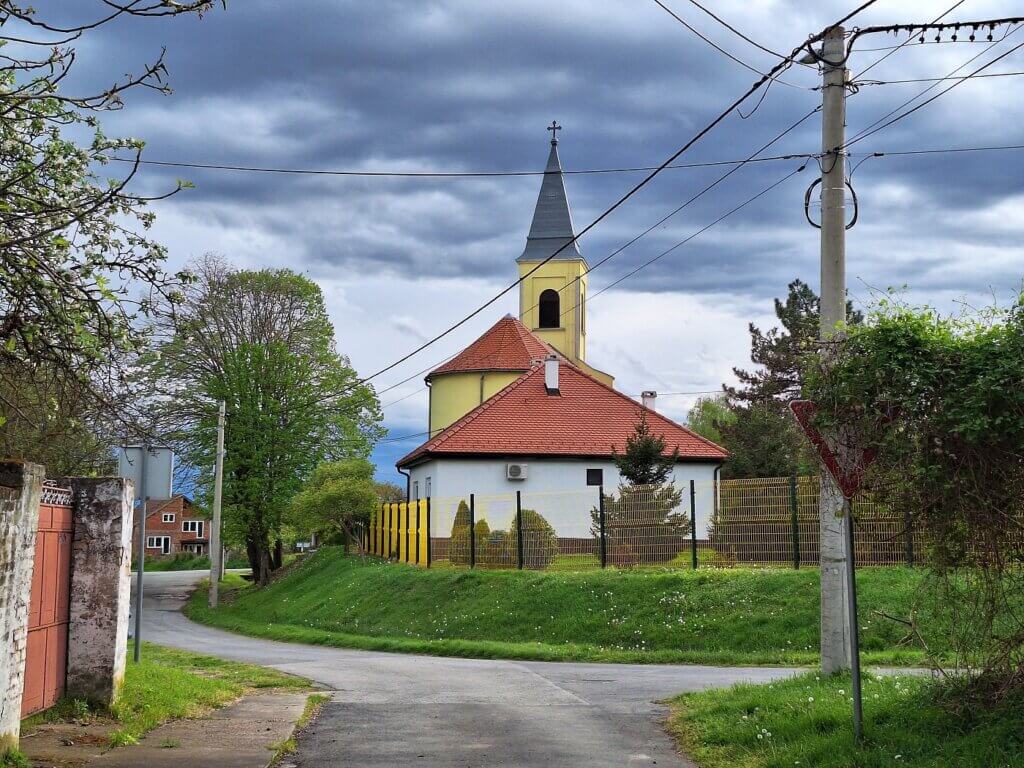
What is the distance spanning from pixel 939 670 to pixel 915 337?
2.82m

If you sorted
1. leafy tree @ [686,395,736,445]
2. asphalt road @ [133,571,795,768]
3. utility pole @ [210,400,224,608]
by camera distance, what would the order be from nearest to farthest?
1. asphalt road @ [133,571,795,768]
2. utility pole @ [210,400,224,608]
3. leafy tree @ [686,395,736,445]

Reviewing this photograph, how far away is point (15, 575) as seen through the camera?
8.89 metres

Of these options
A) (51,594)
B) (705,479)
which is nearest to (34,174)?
(51,594)

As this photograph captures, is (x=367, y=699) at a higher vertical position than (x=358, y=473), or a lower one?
lower

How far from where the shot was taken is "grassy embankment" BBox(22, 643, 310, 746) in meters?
10.8

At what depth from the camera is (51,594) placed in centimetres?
1078

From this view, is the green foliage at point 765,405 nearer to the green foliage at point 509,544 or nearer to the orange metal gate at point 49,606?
the green foliage at point 509,544

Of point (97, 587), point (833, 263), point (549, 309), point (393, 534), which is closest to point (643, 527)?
point (393, 534)

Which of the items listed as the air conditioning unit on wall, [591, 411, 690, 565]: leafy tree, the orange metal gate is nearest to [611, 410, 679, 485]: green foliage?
[591, 411, 690, 565]: leafy tree

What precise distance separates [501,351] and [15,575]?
45175mm

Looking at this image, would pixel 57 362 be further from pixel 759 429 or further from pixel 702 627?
pixel 759 429

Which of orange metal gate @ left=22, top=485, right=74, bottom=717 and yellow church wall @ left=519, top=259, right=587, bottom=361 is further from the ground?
yellow church wall @ left=519, top=259, right=587, bottom=361

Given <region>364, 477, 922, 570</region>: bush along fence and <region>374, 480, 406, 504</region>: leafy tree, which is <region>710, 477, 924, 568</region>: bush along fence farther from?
<region>374, 480, 406, 504</region>: leafy tree

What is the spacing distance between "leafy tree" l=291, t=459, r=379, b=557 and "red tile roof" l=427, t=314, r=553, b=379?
433 inches
